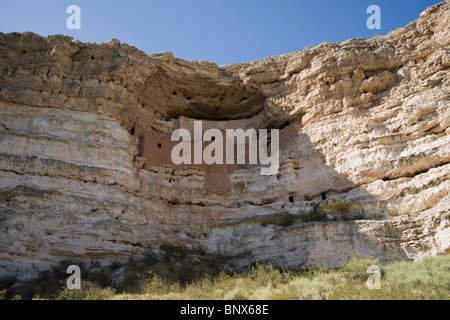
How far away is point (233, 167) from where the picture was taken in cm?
1753

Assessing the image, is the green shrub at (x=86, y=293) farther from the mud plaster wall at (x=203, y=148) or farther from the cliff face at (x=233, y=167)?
the mud plaster wall at (x=203, y=148)

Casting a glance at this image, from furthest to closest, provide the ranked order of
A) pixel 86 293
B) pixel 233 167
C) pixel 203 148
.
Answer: pixel 203 148 < pixel 233 167 < pixel 86 293

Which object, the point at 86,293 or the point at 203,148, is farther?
the point at 203,148

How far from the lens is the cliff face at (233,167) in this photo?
12.6m

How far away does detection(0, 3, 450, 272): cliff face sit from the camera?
1261 cm

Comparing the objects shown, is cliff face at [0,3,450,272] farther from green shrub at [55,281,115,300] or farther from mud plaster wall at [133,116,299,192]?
green shrub at [55,281,115,300]

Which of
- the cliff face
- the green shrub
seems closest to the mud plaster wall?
the cliff face

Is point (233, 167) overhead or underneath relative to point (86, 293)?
overhead

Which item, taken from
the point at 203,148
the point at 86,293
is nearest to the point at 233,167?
the point at 203,148

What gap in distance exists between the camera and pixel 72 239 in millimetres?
12773

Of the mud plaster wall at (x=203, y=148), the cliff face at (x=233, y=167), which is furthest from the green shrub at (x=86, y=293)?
the mud plaster wall at (x=203, y=148)

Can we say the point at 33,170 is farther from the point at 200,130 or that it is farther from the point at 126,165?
the point at 200,130

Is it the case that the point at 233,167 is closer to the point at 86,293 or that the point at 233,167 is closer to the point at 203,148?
the point at 203,148
